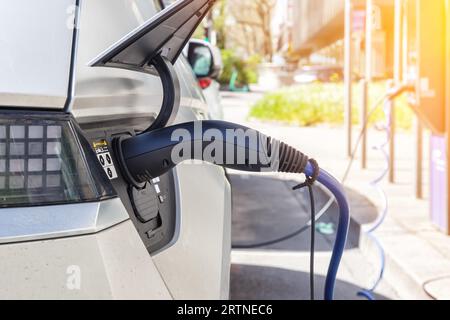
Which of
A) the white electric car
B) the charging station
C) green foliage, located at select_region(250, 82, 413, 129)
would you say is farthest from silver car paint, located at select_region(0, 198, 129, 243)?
green foliage, located at select_region(250, 82, 413, 129)

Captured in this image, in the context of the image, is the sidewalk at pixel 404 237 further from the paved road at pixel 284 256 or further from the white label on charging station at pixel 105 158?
the white label on charging station at pixel 105 158

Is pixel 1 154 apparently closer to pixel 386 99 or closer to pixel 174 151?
pixel 174 151

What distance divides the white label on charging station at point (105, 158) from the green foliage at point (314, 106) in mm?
13926

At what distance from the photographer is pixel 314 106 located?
16.7 m

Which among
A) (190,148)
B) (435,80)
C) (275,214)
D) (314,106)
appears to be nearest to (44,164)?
(190,148)

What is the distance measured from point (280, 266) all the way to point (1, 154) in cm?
395

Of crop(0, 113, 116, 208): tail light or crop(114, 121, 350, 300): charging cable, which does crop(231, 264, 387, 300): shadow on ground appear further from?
crop(0, 113, 116, 208): tail light

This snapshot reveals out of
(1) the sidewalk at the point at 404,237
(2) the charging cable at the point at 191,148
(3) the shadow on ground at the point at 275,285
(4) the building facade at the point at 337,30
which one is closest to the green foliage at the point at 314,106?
(4) the building facade at the point at 337,30

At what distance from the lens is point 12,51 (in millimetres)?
1316

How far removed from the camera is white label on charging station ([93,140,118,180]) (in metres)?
1.50

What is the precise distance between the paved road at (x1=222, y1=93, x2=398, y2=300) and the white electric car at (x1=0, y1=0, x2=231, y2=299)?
2971 millimetres

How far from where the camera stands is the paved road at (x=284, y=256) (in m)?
4.48

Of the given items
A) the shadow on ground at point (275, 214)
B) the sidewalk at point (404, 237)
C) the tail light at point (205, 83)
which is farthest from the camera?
the shadow on ground at point (275, 214)
